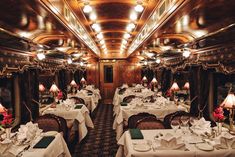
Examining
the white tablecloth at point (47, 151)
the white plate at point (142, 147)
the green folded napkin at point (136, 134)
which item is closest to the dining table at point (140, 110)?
the green folded napkin at point (136, 134)

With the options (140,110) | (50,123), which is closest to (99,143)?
(140,110)

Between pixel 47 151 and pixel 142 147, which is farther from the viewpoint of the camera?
pixel 47 151

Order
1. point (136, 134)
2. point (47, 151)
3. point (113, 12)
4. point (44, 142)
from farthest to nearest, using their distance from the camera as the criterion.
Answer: point (113, 12)
point (136, 134)
point (44, 142)
point (47, 151)

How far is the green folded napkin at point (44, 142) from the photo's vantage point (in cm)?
369

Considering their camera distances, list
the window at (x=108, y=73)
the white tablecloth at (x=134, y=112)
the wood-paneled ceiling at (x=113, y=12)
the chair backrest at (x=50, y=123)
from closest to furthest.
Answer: the wood-paneled ceiling at (x=113, y=12) < the chair backrest at (x=50, y=123) < the white tablecloth at (x=134, y=112) < the window at (x=108, y=73)

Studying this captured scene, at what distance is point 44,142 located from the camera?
385cm

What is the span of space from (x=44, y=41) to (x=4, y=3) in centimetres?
440

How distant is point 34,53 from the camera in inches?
265

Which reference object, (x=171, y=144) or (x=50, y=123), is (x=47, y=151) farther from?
(x=171, y=144)

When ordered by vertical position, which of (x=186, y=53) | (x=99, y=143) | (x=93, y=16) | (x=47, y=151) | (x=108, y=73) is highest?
(x=93, y=16)

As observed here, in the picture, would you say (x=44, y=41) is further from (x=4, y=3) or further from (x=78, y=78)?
(x=78, y=78)

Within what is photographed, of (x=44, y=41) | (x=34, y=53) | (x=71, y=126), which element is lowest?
(x=71, y=126)

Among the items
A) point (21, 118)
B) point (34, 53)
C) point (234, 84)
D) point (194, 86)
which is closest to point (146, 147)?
point (234, 84)

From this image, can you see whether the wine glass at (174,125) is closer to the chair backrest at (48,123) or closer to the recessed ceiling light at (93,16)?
the chair backrest at (48,123)
